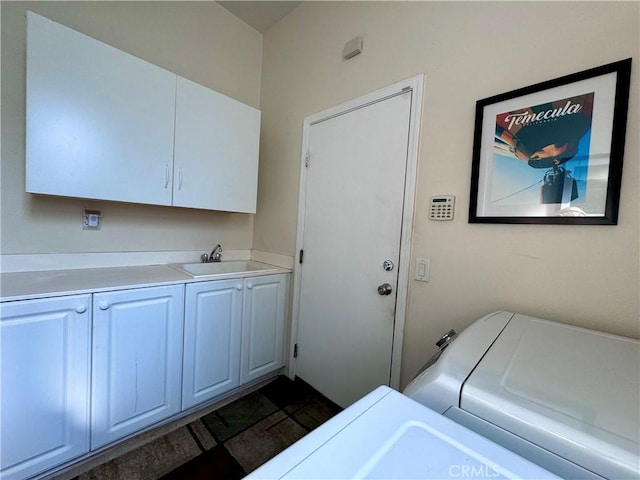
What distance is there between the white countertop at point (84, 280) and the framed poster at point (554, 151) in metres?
1.59

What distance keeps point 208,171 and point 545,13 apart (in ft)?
6.38

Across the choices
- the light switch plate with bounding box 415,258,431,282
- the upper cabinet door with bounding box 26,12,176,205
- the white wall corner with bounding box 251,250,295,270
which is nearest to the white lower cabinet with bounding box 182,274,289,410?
the white wall corner with bounding box 251,250,295,270

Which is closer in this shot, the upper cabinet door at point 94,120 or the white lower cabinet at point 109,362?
the white lower cabinet at point 109,362

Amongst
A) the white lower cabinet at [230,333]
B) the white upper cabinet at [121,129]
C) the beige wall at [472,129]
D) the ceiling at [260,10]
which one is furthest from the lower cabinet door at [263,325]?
the ceiling at [260,10]

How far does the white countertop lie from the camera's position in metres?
1.19

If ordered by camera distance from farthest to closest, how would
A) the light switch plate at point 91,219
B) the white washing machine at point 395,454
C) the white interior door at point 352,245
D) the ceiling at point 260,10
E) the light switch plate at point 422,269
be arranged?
the ceiling at point 260,10 → the light switch plate at point 91,219 → the white interior door at point 352,245 → the light switch plate at point 422,269 → the white washing machine at point 395,454

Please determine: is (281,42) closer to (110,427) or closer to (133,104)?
(133,104)

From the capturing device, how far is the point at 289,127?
223cm

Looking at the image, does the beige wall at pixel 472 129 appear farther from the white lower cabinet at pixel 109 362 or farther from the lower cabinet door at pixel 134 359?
the lower cabinet door at pixel 134 359

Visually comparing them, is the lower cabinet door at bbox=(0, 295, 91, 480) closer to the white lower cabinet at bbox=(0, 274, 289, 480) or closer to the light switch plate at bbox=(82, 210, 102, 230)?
the white lower cabinet at bbox=(0, 274, 289, 480)

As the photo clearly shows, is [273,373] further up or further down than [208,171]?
further down

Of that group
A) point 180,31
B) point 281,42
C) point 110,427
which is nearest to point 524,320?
point 110,427

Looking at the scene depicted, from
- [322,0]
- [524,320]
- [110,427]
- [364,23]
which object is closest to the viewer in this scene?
[524,320]

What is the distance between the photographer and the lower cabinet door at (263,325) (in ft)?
6.35
